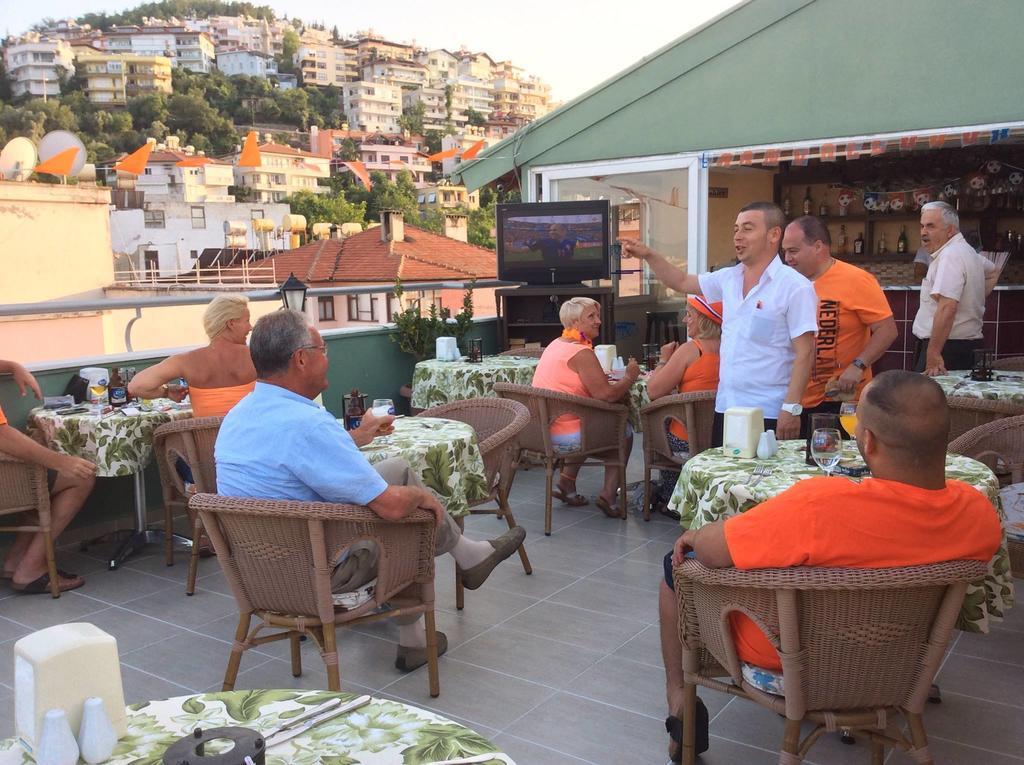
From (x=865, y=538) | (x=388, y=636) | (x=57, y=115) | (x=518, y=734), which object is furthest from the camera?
(x=57, y=115)

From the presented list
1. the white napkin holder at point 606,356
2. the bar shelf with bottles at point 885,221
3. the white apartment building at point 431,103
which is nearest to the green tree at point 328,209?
the white apartment building at point 431,103

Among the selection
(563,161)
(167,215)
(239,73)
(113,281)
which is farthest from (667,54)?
(239,73)

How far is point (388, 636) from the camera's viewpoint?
10.9 ft

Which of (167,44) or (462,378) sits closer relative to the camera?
(462,378)

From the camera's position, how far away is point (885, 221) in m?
9.52

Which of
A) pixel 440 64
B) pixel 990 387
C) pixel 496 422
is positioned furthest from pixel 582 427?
pixel 440 64

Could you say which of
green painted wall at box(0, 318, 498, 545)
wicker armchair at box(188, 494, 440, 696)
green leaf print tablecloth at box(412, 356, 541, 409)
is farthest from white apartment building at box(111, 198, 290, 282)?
wicker armchair at box(188, 494, 440, 696)

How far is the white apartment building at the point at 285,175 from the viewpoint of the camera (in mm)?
75562

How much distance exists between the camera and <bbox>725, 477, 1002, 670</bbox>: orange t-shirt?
69.6 inches

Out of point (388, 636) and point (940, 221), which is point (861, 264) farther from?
point (388, 636)

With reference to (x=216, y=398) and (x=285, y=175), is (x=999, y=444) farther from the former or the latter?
(x=285, y=175)

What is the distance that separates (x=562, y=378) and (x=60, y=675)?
3.65m

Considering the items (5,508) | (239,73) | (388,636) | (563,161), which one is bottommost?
(388,636)

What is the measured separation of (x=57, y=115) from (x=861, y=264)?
7154 cm
